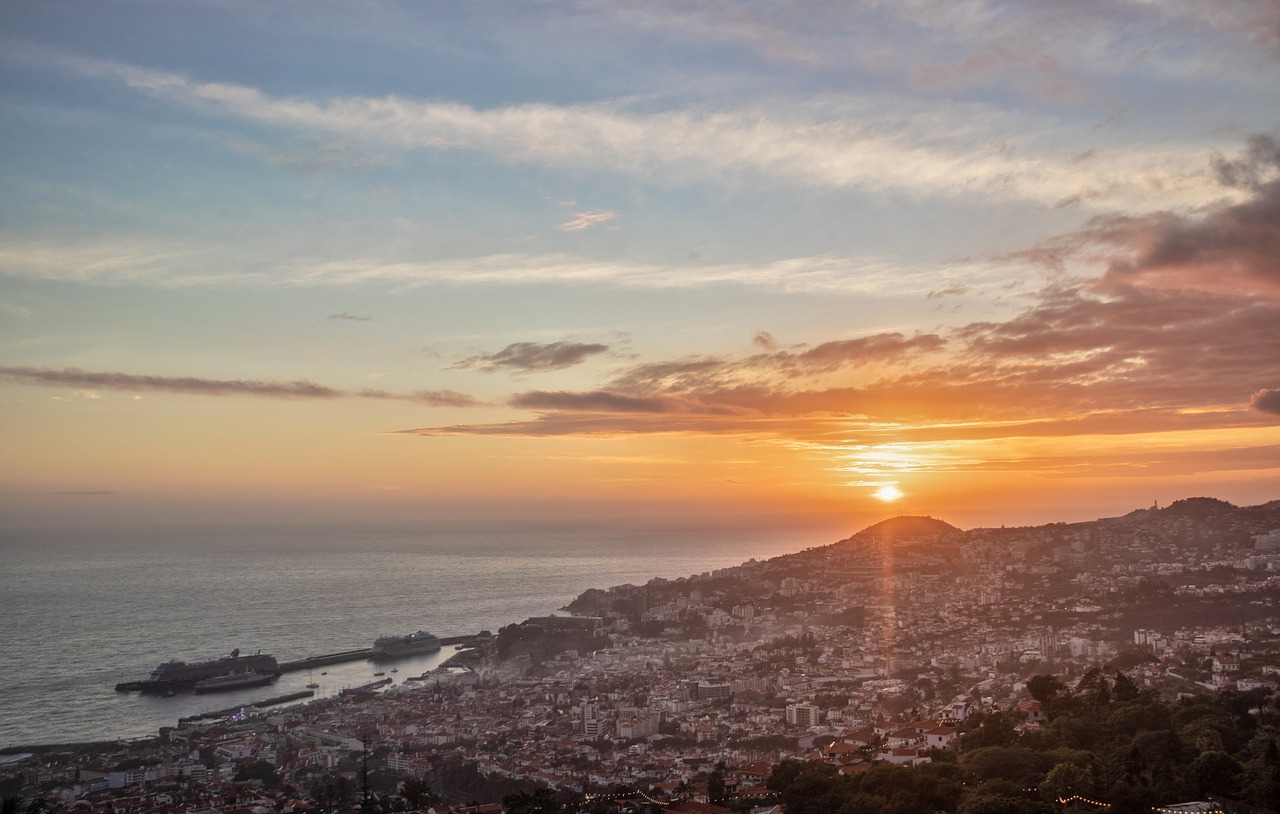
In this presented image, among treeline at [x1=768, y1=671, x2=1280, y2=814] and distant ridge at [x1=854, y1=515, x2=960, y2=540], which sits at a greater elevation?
distant ridge at [x1=854, y1=515, x2=960, y2=540]

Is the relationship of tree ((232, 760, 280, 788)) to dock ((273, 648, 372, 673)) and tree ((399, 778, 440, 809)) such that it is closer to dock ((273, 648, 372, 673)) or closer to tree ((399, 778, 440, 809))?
tree ((399, 778, 440, 809))

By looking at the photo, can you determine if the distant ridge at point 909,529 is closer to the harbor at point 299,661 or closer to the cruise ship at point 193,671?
the harbor at point 299,661

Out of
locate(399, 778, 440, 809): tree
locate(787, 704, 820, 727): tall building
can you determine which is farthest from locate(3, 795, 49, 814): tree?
locate(787, 704, 820, 727): tall building

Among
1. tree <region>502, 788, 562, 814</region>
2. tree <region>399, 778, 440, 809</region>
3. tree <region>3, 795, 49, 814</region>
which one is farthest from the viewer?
tree <region>399, 778, 440, 809</region>

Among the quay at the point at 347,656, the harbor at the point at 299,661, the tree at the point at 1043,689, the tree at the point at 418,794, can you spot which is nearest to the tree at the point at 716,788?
the tree at the point at 418,794

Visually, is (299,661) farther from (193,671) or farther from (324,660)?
(193,671)

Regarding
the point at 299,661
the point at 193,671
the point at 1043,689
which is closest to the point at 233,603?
the point at 299,661
